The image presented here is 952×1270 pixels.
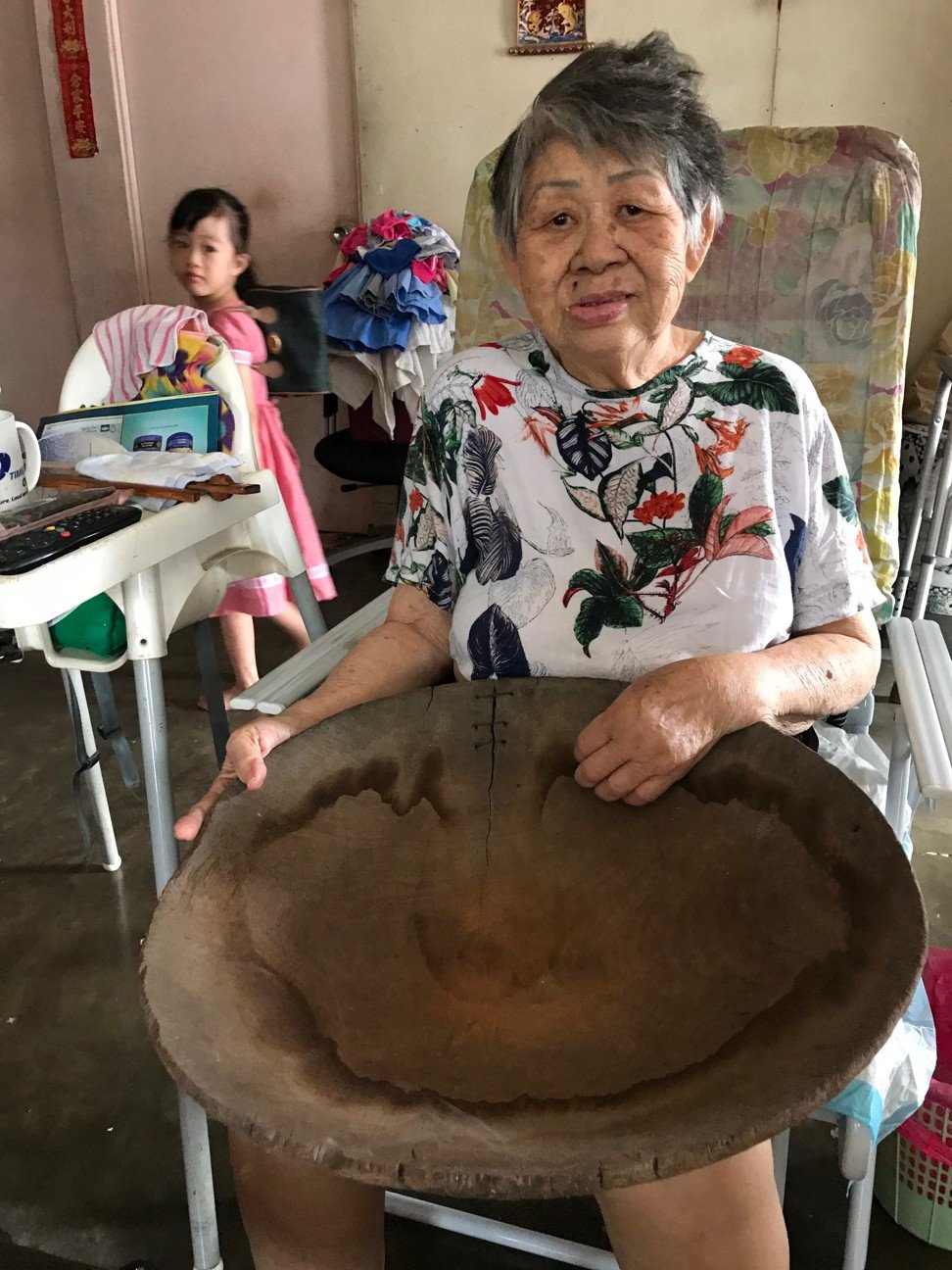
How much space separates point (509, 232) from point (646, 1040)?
2.59ft

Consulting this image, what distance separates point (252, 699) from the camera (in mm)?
953

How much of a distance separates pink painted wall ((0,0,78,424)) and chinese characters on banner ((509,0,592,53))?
191 cm

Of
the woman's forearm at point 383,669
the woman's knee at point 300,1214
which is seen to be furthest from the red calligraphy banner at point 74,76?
the woman's knee at point 300,1214

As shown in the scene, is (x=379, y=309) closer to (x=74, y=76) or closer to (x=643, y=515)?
(x=74, y=76)

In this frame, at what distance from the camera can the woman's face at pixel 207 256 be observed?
2.62 metres

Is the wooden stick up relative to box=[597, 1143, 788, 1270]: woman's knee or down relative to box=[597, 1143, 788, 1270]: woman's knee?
up

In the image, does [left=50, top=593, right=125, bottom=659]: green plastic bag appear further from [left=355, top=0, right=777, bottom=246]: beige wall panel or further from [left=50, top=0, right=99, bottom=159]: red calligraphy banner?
[left=50, top=0, right=99, bottom=159]: red calligraphy banner

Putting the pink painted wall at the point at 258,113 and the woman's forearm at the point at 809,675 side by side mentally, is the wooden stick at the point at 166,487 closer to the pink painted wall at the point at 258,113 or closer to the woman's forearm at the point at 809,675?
the woman's forearm at the point at 809,675

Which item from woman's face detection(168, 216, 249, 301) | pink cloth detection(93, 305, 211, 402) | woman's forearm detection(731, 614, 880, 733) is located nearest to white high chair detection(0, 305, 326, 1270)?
pink cloth detection(93, 305, 211, 402)

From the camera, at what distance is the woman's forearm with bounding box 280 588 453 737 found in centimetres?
94

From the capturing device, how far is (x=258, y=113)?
3.46 meters

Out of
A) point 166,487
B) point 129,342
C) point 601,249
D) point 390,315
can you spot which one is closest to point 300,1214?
point 166,487

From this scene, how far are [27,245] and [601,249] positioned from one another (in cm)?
376

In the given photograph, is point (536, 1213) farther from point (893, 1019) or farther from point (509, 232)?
point (509, 232)
